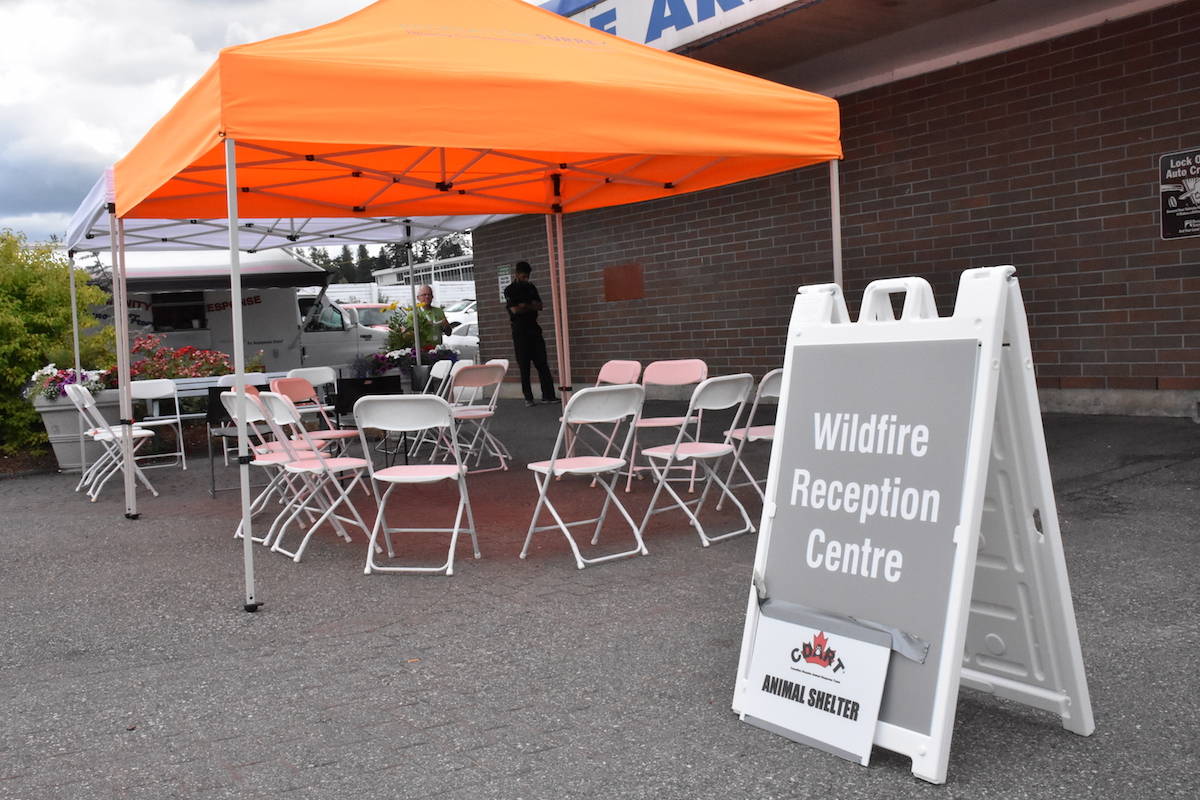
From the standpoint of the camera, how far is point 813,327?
10.3 ft

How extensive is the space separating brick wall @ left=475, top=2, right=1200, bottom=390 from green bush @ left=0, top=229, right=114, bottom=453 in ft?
23.0

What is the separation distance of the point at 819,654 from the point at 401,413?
2.88 meters

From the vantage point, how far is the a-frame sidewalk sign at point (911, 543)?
2.62 meters

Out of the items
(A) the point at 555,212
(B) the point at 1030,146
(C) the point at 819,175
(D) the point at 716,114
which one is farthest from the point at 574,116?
(C) the point at 819,175

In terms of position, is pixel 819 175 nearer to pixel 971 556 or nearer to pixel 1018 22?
pixel 1018 22

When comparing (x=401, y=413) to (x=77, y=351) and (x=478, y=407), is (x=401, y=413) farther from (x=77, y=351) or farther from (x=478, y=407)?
(x=77, y=351)

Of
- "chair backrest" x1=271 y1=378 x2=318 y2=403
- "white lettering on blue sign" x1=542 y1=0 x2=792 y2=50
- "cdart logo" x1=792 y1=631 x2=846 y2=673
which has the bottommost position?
"cdart logo" x1=792 y1=631 x2=846 y2=673

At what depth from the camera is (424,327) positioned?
12805mm

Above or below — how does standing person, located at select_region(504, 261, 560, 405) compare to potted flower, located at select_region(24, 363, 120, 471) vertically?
above

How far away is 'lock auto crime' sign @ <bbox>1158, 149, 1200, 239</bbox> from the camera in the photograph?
7.33 metres

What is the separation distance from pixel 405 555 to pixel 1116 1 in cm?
663

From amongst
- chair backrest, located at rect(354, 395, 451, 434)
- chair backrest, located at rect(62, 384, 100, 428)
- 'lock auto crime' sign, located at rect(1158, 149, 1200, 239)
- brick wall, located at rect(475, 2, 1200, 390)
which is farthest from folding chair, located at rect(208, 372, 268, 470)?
'lock auto crime' sign, located at rect(1158, 149, 1200, 239)

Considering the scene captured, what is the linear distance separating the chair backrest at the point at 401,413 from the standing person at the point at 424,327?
7.47m

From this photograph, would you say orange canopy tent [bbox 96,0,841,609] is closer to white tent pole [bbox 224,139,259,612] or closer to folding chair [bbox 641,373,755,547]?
white tent pole [bbox 224,139,259,612]
